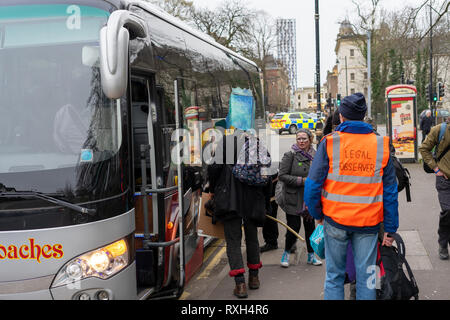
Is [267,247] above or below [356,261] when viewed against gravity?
below

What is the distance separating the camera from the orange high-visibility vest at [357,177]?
147 inches

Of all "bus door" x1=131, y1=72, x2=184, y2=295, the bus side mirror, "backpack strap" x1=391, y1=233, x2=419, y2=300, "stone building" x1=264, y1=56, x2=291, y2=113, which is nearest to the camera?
the bus side mirror

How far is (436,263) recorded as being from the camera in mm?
5914

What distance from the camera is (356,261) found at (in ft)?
12.5

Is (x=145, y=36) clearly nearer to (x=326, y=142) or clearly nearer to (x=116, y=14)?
(x=116, y=14)

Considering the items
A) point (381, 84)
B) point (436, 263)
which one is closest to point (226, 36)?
point (381, 84)

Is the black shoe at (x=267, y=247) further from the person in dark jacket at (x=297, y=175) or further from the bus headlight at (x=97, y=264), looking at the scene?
the bus headlight at (x=97, y=264)

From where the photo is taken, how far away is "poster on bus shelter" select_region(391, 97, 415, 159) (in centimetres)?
1556

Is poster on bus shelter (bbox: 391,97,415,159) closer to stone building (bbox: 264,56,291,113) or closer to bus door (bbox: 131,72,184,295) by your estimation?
bus door (bbox: 131,72,184,295)

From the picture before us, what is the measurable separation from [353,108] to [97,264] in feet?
7.52

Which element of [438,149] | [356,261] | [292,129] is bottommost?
[356,261]

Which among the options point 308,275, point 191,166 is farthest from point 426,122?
point 191,166

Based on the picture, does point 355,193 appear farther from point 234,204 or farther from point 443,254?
point 443,254

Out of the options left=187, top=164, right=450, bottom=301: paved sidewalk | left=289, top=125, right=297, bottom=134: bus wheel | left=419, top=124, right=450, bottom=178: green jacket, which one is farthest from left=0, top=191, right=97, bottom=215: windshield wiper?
left=289, top=125, right=297, bottom=134: bus wheel
